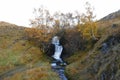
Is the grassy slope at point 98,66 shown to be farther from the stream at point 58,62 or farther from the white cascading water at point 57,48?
the white cascading water at point 57,48

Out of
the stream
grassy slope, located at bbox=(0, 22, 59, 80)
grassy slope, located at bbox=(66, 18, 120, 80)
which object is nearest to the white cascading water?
the stream

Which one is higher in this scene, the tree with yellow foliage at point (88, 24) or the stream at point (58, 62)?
the tree with yellow foliage at point (88, 24)

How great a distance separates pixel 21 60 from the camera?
95.9 m

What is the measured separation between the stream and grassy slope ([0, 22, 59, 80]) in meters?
2.19

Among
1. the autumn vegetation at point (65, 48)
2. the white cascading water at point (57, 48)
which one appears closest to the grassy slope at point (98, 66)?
the autumn vegetation at point (65, 48)

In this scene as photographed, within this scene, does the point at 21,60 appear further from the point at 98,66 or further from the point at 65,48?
the point at 98,66

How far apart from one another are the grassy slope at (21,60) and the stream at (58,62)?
219 cm

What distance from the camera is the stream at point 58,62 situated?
263ft

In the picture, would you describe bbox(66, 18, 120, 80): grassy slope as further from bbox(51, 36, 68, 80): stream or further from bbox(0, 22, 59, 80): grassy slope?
bbox(0, 22, 59, 80): grassy slope

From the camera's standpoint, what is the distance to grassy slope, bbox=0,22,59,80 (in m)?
75.2

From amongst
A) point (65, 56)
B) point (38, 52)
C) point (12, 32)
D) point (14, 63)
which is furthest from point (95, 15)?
point (12, 32)

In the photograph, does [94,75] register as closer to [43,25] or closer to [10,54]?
[10,54]

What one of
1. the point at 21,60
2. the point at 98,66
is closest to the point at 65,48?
the point at 21,60

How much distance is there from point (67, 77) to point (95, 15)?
30874mm
